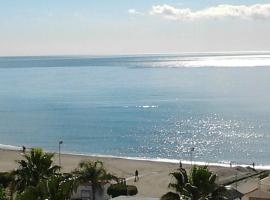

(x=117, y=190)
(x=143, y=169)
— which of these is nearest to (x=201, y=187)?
(x=117, y=190)

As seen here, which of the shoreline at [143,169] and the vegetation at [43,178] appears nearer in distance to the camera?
the vegetation at [43,178]

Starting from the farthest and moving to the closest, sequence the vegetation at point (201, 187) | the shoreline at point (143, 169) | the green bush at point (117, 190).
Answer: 1. the shoreline at point (143, 169)
2. the green bush at point (117, 190)
3. the vegetation at point (201, 187)

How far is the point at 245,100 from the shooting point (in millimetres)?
134750

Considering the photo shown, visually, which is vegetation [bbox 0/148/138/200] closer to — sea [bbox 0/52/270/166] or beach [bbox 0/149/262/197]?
beach [bbox 0/149/262/197]

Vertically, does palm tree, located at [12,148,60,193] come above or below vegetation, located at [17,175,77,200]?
above

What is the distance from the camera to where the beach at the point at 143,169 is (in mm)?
42406

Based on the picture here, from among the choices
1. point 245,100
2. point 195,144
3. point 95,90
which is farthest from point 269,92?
point 195,144

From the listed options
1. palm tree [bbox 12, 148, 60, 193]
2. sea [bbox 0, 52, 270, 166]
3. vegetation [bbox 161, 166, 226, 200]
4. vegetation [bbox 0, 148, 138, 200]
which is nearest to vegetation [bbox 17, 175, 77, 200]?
vegetation [bbox 0, 148, 138, 200]

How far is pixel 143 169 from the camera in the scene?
5884 centimetres

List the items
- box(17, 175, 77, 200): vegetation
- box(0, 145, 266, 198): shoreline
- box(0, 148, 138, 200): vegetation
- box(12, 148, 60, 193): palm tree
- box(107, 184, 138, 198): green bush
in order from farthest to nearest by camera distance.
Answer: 1. box(0, 145, 266, 198): shoreline
2. box(107, 184, 138, 198): green bush
3. box(12, 148, 60, 193): palm tree
4. box(0, 148, 138, 200): vegetation
5. box(17, 175, 77, 200): vegetation

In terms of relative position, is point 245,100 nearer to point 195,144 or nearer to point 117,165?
point 195,144

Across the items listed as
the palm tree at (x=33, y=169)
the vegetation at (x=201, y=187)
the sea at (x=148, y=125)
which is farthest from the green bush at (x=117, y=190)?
the sea at (x=148, y=125)

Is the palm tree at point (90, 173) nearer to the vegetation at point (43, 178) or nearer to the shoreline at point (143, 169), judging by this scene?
the vegetation at point (43, 178)

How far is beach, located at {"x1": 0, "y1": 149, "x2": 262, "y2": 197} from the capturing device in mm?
42406
